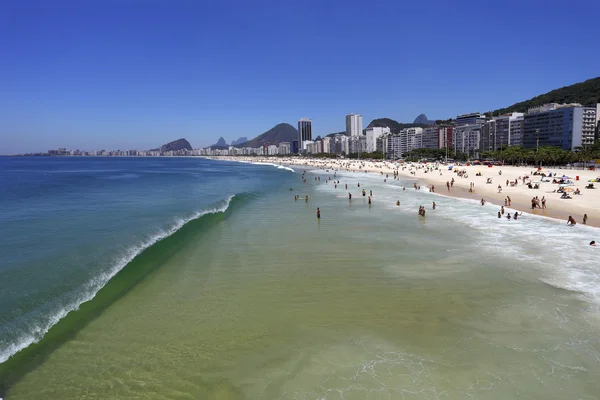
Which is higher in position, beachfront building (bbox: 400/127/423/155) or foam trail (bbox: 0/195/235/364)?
beachfront building (bbox: 400/127/423/155)

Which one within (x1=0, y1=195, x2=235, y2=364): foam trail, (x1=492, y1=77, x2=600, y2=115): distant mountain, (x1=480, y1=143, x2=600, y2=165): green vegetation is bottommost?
(x1=0, y1=195, x2=235, y2=364): foam trail

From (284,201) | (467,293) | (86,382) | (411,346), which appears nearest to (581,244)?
(467,293)

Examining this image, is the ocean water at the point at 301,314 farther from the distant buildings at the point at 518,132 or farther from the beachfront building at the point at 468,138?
the beachfront building at the point at 468,138

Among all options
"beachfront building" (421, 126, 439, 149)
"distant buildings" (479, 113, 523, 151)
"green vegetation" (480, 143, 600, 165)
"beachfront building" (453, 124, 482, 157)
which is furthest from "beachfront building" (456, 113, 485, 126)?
"green vegetation" (480, 143, 600, 165)

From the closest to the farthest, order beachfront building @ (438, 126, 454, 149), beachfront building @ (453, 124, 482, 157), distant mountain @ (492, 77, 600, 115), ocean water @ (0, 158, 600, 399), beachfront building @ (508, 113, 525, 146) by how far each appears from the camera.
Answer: ocean water @ (0, 158, 600, 399)
beachfront building @ (508, 113, 525, 146)
beachfront building @ (453, 124, 482, 157)
distant mountain @ (492, 77, 600, 115)
beachfront building @ (438, 126, 454, 149)

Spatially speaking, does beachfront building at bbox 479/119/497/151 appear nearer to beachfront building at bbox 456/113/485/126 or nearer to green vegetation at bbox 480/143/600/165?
beachfront building at bbox 456/113/485/126

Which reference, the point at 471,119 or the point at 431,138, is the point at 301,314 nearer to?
the point at 431,138

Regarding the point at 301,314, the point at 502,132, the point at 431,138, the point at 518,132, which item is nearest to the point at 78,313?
the point at 301,314
